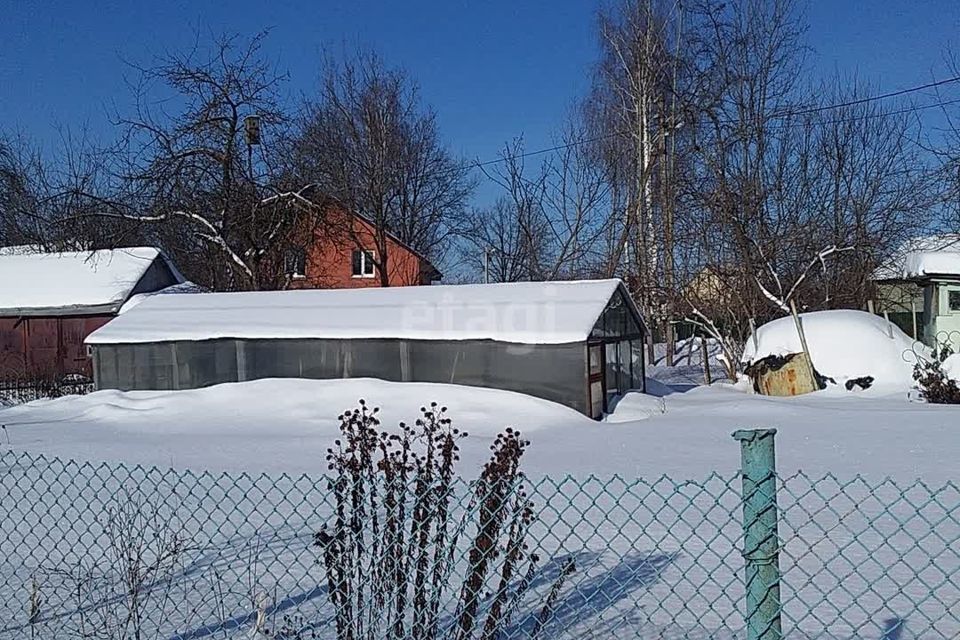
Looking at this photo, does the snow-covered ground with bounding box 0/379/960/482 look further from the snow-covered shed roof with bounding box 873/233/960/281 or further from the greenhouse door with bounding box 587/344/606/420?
the snow-covered shed roof with bounding box 873/233/960/281

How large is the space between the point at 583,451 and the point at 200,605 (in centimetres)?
627

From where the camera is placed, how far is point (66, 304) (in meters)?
23.0

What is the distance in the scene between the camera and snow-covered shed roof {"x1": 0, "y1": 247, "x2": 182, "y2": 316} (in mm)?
22984

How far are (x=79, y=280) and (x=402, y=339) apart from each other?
47.6ft

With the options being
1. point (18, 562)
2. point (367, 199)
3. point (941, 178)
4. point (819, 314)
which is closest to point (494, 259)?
point (367, 199)

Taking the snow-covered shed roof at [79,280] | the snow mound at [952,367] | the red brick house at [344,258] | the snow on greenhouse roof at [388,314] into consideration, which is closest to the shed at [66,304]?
the snow-covered shed roof at [79,280]

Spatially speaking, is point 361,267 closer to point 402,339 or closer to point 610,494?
point 402,339

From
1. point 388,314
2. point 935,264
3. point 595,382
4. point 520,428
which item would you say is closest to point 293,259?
point 388,314

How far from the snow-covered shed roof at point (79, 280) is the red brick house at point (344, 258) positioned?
398 centimetres

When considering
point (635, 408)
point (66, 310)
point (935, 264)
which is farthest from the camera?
point (66, 310)

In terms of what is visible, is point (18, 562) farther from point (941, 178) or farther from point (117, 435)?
point (941, 178)

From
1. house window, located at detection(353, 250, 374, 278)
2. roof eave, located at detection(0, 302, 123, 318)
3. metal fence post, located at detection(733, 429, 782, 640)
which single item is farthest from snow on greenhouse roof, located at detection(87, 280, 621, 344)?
house window, located at detection(353, 250, 374, 278)

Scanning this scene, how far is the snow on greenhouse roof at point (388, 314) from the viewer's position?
13125mm

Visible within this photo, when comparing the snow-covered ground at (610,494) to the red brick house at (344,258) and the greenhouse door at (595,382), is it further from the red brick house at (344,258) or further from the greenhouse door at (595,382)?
the red brick house at (344,258)
